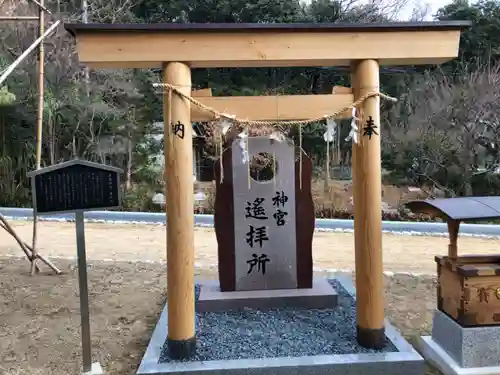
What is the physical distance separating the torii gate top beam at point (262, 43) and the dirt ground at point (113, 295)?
95.6 inches

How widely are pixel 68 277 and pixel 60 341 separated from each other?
2249 mm

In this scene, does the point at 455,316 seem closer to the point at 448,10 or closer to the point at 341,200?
the point at 341,200

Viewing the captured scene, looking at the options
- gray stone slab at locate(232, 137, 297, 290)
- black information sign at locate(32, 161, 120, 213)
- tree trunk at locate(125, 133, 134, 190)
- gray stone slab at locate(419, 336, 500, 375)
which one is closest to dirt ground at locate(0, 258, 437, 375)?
gray stone slab at locate(419, 336, 500, 375)

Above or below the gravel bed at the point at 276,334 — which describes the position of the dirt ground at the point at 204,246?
above

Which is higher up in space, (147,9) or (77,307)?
(147,9)

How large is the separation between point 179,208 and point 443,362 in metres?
2.36

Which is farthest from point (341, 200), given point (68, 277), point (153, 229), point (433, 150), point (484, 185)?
point (68, 277)

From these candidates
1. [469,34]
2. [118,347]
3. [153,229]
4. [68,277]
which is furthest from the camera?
[469,34]

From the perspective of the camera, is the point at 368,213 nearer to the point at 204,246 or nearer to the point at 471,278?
the point at 471,278

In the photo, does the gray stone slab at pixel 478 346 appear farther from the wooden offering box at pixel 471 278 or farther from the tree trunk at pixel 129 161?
the tree trunk at pixel 129 161

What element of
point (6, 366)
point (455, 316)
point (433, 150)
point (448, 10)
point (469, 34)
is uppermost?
point (448, 10)

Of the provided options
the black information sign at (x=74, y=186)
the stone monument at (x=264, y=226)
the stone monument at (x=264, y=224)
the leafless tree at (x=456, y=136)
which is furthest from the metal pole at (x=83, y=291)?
the leafless tree at (x=456, y=136)

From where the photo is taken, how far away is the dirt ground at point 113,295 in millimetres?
4273

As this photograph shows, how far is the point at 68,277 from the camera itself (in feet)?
21.7
